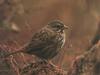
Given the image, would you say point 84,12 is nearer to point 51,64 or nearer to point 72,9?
point 72,9

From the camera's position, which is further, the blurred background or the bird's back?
the blurred background

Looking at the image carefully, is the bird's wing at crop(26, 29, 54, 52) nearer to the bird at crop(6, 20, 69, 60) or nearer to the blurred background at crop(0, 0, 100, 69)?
the bird at crop(6, 20, 69, 60)

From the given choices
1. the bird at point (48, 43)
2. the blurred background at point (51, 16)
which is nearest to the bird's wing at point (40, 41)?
the bird at point (48, 43)

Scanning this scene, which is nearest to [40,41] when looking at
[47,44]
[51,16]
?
[47,44]

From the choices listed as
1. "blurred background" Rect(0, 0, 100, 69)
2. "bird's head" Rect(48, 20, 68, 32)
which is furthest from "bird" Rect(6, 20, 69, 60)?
"blurred background" Rect(0, 0, 100, 69)

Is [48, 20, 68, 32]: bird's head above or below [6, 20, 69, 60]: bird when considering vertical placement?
above

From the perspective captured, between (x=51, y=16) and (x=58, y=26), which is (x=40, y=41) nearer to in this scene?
(x=58, y=26)

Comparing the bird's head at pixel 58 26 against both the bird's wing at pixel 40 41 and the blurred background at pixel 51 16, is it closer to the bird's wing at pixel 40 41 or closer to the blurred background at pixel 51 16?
the bird's wing at pixel 40 41

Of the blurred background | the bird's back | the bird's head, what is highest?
the blurred background
